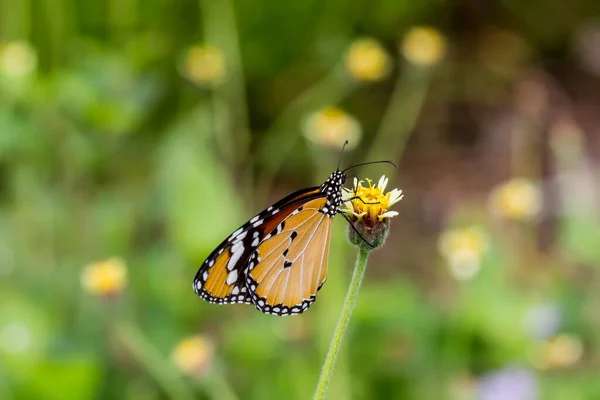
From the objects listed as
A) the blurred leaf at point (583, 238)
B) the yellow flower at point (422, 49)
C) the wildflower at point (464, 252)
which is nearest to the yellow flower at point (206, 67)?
the yellow flower at point (422, 49)

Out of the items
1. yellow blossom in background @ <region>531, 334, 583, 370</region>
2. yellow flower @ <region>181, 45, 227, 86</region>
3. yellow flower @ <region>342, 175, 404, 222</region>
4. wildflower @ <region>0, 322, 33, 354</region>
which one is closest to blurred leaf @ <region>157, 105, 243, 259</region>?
yellow flower @ <region>181, 45, 227, 86</region>

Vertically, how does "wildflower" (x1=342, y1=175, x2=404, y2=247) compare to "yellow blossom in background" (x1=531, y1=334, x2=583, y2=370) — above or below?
below

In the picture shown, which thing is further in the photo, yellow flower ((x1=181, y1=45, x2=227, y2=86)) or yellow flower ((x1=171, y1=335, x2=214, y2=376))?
yellow flower ((x1=181, y1=45, x2=227, y2=86))

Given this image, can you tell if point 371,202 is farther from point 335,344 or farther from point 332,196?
point 335,344

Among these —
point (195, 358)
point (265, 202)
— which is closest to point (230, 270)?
point (195, 358)

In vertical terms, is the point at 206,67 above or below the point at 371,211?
above

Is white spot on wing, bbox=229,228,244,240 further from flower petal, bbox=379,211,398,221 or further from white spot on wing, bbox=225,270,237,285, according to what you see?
flower petal, bbox=379,211,398,221

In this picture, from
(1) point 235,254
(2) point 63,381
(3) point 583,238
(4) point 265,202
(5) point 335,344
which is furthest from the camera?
(4) point 265,202
